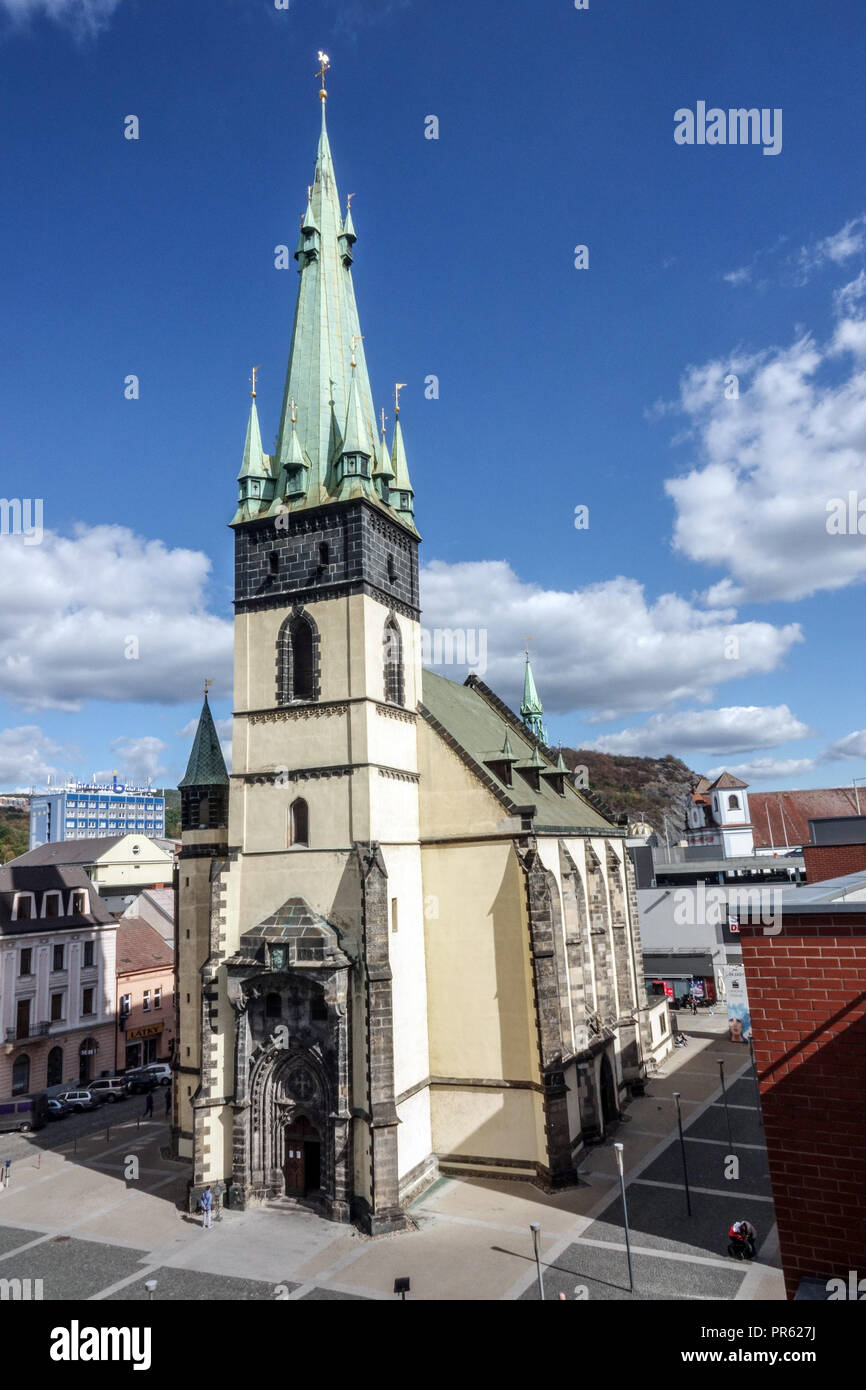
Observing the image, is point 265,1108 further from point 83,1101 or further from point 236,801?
point 83,1101

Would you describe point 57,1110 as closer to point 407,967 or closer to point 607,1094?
point 407,967

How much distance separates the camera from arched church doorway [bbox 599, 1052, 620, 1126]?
33.1 meters

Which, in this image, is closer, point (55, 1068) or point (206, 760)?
point (206, 760)

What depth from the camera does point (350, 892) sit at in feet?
90.3

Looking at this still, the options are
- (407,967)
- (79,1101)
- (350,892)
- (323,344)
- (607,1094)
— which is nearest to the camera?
(350,892)

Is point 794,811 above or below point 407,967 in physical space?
above

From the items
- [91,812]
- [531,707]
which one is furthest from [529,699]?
[91,812]

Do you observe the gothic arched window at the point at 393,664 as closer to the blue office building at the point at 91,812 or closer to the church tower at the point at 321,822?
the church tower at the point at 321,822

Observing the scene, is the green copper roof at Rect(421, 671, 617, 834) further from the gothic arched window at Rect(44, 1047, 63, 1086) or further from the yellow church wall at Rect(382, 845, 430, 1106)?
the gothic arched window at Rect(44, 1047, 63, 1086)

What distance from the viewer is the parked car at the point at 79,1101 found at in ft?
141

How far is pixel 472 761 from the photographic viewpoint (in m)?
31.3

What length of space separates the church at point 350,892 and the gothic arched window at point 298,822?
63 mm

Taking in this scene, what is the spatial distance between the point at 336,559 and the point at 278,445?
600 centimetres

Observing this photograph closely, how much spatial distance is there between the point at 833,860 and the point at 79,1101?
37868 millimetres
